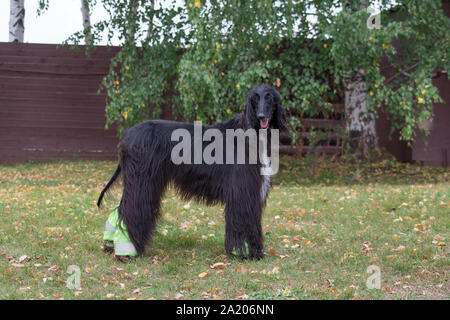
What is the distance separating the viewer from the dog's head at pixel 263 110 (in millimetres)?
3775

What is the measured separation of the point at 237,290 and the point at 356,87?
6.92 meters

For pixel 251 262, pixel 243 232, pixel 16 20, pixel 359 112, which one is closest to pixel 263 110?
pixel 243 232

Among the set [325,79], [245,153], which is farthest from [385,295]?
[325,79]

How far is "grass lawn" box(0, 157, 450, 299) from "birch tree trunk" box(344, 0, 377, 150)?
6.67 ft

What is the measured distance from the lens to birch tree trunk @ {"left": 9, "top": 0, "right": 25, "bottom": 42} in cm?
1173

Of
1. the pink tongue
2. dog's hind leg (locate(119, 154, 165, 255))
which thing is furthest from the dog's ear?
dog's hind leg (locate(119, 154, 165, 255))

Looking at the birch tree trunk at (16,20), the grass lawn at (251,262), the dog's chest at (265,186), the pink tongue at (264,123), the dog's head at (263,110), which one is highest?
the birch tree trunk at (16,20)

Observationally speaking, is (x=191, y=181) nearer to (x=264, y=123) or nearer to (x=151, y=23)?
(x=264, y=123)

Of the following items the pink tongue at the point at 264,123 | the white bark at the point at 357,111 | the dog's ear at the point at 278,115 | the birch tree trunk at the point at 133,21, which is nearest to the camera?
the pink tongue at the point at 264,123

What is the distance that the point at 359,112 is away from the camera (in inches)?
392

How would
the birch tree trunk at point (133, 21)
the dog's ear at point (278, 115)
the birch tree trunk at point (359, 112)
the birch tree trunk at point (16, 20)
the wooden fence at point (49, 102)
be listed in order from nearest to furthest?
the dog's ear at point (278, 115)
the birch tree trunk at point (133, 21)
the birch tree trunk at point (359, 112)
the wooden fence at point (49, 102)
the birch tree trunk at point (16, 20)

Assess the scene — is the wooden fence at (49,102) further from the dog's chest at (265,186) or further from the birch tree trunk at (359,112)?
the dog's chest at (265,186)

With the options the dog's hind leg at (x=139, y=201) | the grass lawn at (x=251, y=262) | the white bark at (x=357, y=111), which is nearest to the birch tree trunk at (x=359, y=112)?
the white bark at (x=357, y=111)

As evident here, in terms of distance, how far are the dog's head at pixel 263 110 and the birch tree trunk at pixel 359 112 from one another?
4.70 metres
